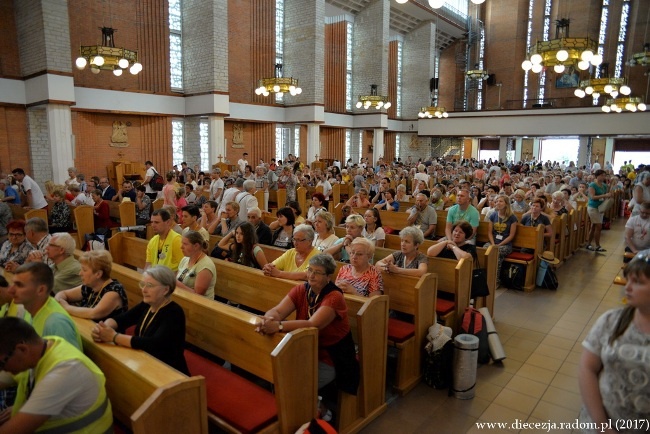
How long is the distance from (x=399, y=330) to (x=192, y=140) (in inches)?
492

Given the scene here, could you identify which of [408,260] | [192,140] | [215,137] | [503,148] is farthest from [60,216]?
[503,148]

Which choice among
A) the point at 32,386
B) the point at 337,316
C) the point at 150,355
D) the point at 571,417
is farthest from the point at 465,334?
the point at 32,386

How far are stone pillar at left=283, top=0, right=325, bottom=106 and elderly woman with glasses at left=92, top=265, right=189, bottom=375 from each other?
1519 cm

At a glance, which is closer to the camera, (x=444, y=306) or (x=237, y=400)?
(x=237, y=400)

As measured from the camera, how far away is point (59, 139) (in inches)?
422

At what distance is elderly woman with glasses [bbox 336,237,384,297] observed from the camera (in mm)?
3471

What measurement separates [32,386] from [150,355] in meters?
0.52

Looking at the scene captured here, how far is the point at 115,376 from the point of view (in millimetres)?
2258

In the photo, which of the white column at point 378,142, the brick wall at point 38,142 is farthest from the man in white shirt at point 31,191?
the white column at point 378,142

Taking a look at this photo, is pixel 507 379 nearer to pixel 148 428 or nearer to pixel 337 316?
pixel 337 316

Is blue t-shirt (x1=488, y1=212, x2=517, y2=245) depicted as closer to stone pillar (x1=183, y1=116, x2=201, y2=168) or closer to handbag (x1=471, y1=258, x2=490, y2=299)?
handbag (x1=471, y1=258, x2=490, y2=299)

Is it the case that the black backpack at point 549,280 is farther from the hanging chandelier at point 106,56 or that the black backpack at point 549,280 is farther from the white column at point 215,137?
the white column at point 215,137

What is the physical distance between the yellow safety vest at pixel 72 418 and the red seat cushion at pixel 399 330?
2197 millimetres

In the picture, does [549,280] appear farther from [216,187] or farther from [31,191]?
[31,191]
